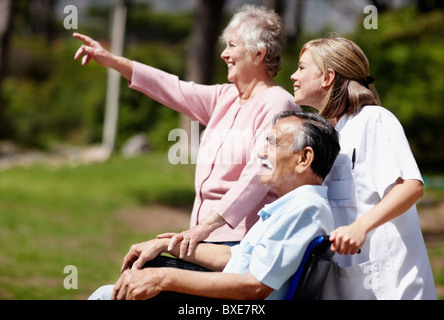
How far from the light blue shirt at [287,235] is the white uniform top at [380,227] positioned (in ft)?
0.62

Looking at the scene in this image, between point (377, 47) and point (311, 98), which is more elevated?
point (377, 47)

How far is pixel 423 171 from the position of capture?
13648 mm

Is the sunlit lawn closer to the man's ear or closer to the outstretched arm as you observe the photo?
the outstretched arm

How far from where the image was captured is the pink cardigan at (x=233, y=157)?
2777 mm

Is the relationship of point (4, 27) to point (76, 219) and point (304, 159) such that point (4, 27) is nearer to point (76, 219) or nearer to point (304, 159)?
point (76, 219)

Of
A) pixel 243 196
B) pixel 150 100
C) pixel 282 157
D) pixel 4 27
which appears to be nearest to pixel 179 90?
pixel 243 196

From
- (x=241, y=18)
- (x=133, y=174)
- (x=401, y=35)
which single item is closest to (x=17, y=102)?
(x=133, y=174)

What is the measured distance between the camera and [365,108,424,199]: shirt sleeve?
2.35 meters

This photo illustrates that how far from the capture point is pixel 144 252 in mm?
2604

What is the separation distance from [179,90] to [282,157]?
3.43ft

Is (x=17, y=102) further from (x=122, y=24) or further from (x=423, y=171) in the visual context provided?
(x=423, y=171)

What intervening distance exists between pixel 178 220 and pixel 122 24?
833cm

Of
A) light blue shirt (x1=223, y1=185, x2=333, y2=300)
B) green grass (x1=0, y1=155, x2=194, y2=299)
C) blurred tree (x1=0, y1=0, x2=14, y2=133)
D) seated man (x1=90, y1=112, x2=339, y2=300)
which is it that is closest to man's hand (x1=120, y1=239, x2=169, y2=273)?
seated man (x1=90, y1=112, x2=339, y2=300)

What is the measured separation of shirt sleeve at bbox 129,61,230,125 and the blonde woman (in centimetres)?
80
